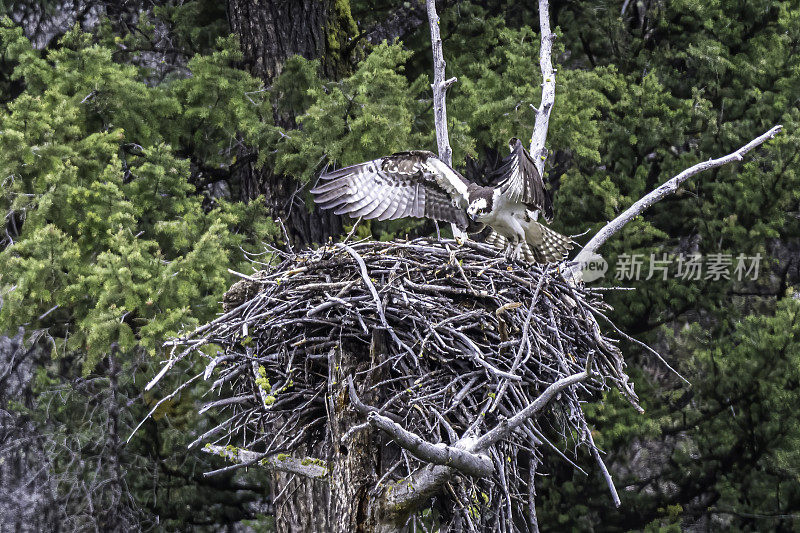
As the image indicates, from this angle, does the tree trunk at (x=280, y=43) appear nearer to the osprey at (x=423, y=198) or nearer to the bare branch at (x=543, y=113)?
the osprey at (x=423, y=198)

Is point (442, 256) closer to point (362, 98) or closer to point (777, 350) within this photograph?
point (362, 98)

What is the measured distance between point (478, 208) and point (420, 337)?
4.57 ft

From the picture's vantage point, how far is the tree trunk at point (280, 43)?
8.62m

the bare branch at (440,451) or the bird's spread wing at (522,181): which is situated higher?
the bird's spread wing at (522,181)

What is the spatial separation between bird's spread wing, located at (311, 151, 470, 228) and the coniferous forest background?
1.37 m

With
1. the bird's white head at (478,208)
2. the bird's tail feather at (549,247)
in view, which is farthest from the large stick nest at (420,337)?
the bird's tail feather at (549,247)

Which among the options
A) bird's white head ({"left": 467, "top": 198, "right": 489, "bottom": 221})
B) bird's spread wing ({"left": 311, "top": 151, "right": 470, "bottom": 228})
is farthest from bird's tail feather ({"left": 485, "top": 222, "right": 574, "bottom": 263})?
bird's white head ({"left": 467, "top": 198, "right": 489, "bottom": 221})

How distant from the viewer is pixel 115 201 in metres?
7.76

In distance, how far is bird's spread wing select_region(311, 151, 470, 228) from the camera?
6.47m

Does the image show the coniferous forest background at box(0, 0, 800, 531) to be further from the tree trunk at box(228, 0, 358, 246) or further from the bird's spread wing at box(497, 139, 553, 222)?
the bird's spread wing at box(497, 139, 553, 222)

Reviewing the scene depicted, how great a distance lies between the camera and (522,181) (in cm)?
590

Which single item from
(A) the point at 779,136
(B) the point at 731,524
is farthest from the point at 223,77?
(B) the point at 731,524

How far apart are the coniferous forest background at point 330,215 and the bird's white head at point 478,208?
2017 mm

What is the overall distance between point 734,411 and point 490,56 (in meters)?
3.78
